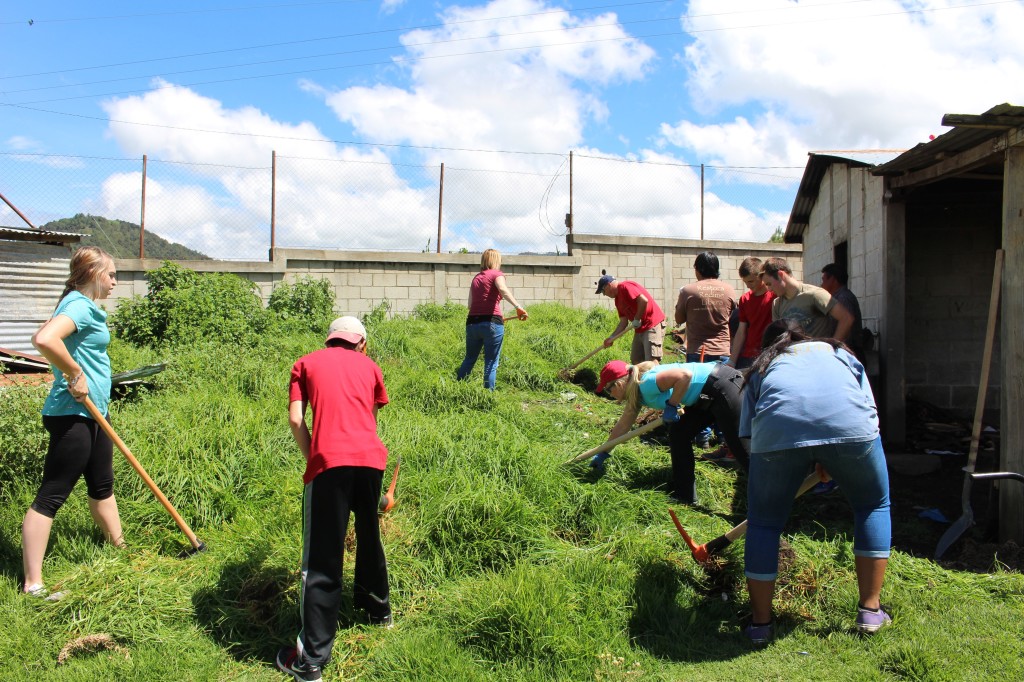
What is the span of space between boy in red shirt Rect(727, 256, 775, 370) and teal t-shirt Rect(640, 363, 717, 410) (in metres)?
1.57

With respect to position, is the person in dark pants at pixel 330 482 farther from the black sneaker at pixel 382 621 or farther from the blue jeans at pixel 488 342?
the blue jeans at pixel 488 342

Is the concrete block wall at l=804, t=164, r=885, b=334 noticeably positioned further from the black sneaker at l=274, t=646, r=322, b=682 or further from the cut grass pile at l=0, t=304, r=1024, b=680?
the black sneaker at l=274, t=646, r=322, b=682

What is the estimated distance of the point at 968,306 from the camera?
7598mm

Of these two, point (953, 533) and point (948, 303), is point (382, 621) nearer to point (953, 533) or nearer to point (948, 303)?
point (953, 533)

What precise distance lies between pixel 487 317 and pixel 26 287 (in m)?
6.68

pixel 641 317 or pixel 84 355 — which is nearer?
pixel 84 355

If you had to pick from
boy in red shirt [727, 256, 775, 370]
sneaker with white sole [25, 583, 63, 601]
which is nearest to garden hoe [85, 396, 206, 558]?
sneaker with white sole [25, 583, 63, 601]

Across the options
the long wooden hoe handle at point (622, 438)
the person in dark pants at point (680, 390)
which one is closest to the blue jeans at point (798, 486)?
the person in dark pants at point (680, 390)

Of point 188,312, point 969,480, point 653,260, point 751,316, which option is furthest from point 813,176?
point 188,312

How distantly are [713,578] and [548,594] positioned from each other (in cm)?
104

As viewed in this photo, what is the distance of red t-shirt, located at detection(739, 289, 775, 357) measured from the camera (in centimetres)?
573

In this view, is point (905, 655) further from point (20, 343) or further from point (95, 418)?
point (20, 343)

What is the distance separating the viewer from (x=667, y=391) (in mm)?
4195

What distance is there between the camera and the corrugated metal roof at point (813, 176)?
728cm
